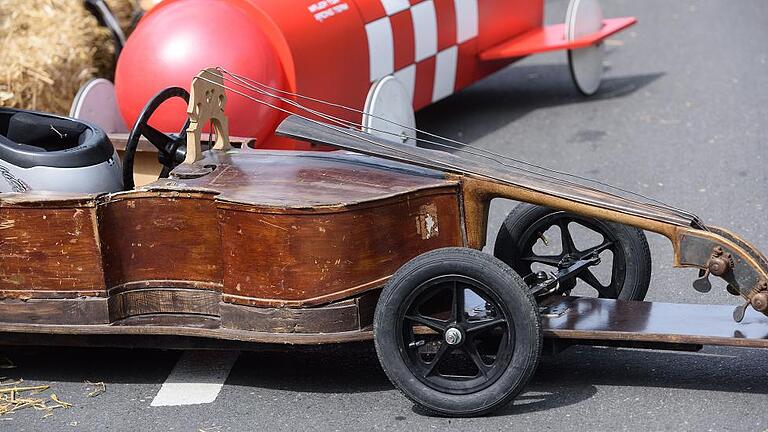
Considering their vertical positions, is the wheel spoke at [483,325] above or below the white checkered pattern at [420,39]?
below

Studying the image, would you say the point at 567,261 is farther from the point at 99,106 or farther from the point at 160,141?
the point at 99,106

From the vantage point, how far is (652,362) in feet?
13.0

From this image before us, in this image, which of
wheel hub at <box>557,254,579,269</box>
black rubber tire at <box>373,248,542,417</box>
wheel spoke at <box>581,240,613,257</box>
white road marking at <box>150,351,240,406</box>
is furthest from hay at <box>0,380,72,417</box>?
wheel spoke at <box>581,240,613,257</box>

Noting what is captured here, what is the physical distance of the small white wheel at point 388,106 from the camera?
19.3 feet

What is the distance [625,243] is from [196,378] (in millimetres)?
1600

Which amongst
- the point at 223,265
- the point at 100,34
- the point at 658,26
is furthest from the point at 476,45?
the point at 223,265

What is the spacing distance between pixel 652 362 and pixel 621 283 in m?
0.30

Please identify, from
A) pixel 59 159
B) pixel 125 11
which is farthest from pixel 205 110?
pixel 125 11

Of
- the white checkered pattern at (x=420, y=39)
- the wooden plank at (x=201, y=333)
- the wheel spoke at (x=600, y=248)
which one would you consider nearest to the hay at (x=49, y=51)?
the white checkered pattern at (x=420, y=39)

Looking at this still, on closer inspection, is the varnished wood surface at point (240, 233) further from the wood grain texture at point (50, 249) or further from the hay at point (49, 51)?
the hay at point (49, 51)

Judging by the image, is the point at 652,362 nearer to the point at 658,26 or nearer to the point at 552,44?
the point at 552,44

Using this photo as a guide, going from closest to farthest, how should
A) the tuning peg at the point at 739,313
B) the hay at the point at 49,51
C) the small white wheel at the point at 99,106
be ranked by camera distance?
the tuning peg at the point at 739,313
the small white wheel at the point at 99,106
the hay at the point at 49,51

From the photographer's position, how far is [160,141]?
4.36 m

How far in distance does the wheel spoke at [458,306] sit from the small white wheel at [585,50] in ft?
14.9
